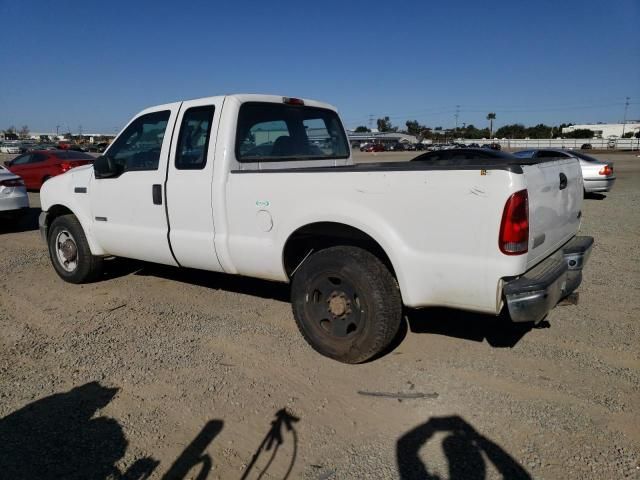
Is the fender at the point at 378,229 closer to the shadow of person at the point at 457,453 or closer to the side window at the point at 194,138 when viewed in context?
the shadow of person at the point at 457,453

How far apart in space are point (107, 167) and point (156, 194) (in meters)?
0.69

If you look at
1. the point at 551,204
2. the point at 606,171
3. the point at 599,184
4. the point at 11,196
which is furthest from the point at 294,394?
the point at 606,171

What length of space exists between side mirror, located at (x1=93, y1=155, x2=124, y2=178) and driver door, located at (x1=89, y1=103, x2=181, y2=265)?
1.2 inches

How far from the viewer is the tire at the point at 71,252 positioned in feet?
18.3

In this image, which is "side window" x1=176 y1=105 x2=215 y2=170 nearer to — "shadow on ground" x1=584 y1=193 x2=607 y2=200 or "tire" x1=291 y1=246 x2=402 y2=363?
"tire" x1=291 y1=246 x2=402 y2=363

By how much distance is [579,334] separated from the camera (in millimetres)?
4223

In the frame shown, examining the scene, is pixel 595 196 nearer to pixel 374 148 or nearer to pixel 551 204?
pixel 551 204

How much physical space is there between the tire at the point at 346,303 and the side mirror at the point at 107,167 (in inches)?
91.2

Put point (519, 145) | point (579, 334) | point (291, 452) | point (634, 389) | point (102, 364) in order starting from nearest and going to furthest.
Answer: point (291, 452) → point (634, 389) → point (102, 364) → point (579, 334) → point (519, 145)

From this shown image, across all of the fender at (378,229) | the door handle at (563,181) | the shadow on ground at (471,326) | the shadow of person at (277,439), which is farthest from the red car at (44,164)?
the door handle at (563,181)

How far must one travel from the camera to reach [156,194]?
4648mm

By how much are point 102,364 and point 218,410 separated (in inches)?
47.7

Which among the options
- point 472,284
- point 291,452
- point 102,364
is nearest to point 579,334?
point 472,284

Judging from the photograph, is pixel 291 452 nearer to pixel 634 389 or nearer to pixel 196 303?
pixel 634 389
